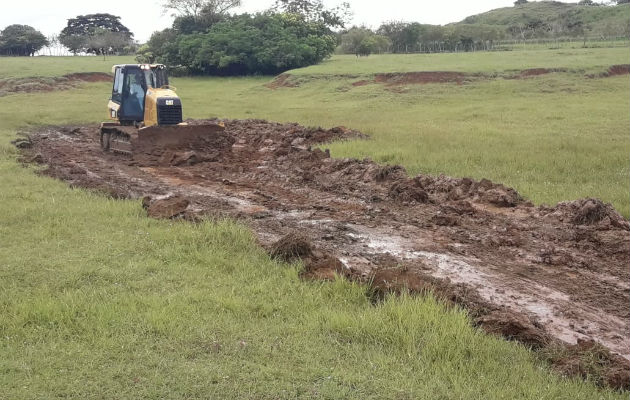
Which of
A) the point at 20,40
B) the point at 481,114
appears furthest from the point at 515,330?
the point at 20,40

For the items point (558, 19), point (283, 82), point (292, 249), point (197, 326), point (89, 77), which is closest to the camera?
point (197, 326)

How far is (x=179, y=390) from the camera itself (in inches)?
171

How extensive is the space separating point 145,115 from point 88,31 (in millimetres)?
82709

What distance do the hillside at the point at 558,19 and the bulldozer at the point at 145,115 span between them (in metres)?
65.2

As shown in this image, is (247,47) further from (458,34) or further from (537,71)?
(458,34)

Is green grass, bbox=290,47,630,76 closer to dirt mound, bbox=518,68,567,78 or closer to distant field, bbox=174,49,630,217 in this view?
distant field, bbox=174,49,630,217

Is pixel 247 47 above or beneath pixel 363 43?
beneath

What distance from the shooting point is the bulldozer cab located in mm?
17828

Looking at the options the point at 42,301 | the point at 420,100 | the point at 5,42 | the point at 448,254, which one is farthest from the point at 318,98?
the point at 5,42

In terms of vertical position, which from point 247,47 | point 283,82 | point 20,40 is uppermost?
point 20,40

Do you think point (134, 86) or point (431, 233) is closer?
point (431, 233)

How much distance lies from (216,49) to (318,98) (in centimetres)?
2127

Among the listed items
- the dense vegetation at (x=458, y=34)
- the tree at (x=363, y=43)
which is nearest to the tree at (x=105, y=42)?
the tree at (x=363, y=43)

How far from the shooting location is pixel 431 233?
30.0 feet
